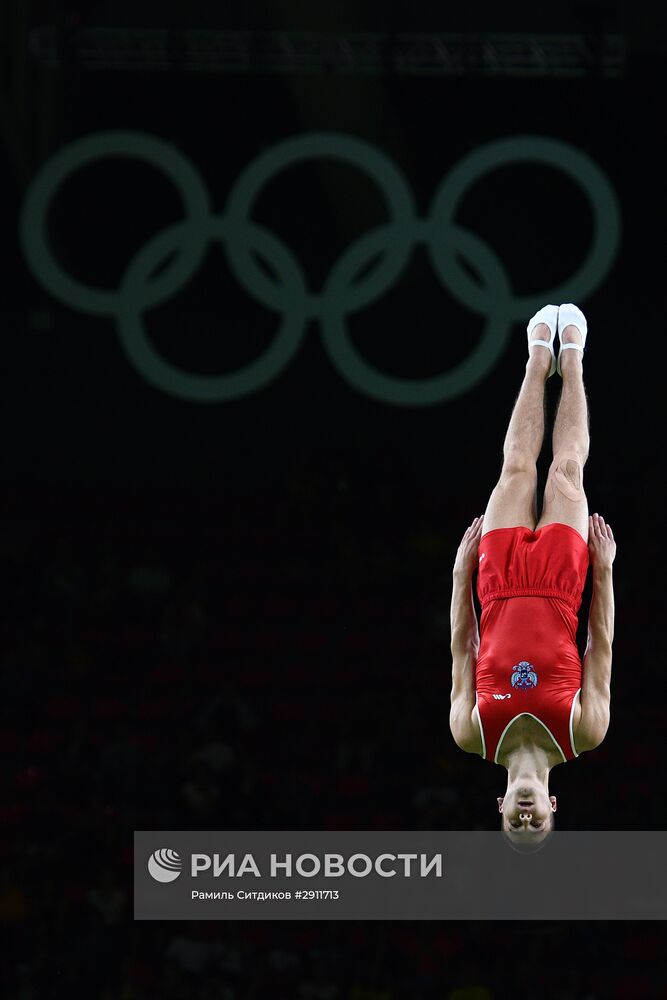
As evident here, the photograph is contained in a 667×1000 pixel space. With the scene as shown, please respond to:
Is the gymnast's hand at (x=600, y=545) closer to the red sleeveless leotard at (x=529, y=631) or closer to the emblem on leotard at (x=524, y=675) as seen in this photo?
the red sleeveless leotard at (x=529, y=631)

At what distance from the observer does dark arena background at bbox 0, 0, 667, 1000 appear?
12.5m

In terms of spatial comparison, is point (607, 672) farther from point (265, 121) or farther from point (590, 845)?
point (265, 121)

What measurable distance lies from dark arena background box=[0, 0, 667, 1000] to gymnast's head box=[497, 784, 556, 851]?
178 inches

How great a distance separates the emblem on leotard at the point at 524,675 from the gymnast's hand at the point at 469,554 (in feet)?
1.97

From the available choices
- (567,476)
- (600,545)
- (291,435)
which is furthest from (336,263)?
(600,545)

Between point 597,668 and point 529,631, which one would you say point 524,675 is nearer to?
point 529,631

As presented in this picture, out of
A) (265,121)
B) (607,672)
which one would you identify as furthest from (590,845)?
(265,121)

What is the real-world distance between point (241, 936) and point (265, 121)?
901 centimetres

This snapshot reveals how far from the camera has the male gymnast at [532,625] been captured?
7.82 meters

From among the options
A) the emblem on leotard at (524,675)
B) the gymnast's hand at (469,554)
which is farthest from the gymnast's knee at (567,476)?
the emblem on leotard at (524,675)

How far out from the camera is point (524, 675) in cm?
785

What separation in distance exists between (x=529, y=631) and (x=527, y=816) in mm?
961

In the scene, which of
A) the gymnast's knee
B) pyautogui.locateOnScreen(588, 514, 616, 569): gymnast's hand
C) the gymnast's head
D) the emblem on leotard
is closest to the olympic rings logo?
the gymnast's knee

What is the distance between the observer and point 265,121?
55.0ft
